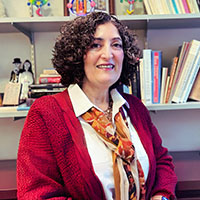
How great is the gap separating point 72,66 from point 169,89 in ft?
1.77

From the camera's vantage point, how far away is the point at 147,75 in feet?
3.70

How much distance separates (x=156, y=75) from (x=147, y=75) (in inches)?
1.9

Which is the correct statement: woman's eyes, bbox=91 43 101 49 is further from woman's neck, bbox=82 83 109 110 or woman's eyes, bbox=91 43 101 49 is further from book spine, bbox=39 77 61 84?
book spine, bbox=39 77 61 84

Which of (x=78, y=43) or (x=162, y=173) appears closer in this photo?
(x=78, y=43)

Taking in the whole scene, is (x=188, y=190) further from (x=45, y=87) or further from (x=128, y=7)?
(x=128, y=7)

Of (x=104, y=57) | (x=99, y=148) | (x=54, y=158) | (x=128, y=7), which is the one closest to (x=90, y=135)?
(x=99, y=148)

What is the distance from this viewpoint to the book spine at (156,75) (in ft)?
3.70

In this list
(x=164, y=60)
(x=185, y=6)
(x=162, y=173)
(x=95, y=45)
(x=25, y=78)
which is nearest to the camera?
(x=95, y=45)

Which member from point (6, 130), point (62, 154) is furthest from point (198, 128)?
point (6, 130)

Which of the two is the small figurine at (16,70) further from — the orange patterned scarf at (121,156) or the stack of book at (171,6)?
the stack of book at (171,6)

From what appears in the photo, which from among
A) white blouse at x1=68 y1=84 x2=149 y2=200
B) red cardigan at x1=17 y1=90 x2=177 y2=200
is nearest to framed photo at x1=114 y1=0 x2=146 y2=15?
white blouse at x1=68 y1=84 x2=149 y2=200

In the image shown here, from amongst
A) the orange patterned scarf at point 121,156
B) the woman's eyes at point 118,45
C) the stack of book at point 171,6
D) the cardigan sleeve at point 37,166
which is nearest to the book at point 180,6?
the stack of book at point 171,6

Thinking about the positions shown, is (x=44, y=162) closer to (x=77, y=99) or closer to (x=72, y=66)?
(x=77, y=99)

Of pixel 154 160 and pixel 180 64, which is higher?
pixel 180 64
